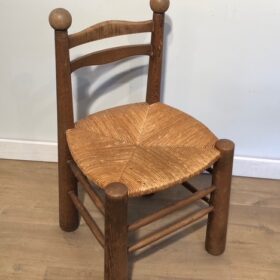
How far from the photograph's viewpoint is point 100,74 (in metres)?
1.32

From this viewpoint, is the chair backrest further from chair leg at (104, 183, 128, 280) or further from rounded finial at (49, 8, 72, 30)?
chair leg at (104, 183, 128, 280)

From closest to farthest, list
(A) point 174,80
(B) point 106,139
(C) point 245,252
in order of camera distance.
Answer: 1. (B) point 106,139
2. (C) point 245,252
3. (A) point 174,80

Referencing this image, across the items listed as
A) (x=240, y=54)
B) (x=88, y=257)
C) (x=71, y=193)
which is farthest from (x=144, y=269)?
(x=240, y=54)

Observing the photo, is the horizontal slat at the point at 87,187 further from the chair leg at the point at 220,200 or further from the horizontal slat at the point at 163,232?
the chair leg at the point at 220,200

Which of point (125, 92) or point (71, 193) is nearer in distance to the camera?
point (71, 193)

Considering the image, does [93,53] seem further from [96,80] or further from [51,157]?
[51,157]

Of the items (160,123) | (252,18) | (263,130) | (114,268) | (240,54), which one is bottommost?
(114,268)

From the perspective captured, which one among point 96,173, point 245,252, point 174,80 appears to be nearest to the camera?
point 96,173

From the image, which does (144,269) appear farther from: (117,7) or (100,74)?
(117,7)

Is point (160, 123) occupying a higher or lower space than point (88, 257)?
higher

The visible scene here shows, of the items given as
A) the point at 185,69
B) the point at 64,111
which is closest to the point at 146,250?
the point at 64,111

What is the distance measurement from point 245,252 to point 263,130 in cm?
40

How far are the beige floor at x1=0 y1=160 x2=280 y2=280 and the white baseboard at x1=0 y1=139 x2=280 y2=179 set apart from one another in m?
0.06

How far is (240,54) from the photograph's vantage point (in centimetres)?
126
